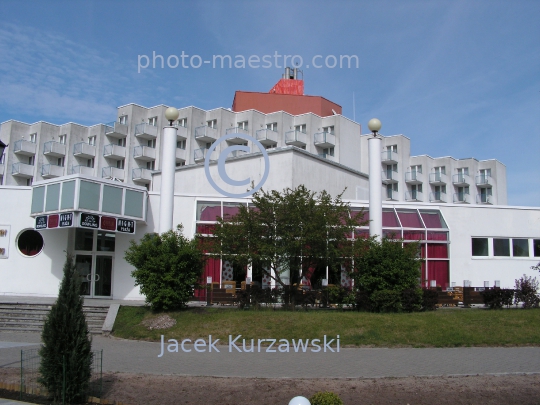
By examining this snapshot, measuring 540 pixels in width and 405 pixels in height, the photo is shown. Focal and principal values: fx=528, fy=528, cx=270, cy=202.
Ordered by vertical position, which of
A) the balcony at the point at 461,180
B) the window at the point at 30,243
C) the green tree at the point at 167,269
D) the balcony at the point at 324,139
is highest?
the balcony at the point at 324,139

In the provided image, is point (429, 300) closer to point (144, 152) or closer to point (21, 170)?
point (144, 152)

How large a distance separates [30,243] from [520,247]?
23776mm

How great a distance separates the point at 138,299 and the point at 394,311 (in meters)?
11.7

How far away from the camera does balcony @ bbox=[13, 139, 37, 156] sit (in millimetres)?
57156

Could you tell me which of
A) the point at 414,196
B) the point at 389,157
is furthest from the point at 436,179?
the point at 389,157

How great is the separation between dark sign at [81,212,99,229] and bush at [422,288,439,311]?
1304cm

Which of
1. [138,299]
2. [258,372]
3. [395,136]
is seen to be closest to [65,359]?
[258,372]

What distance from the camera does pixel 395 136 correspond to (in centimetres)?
→ 6638

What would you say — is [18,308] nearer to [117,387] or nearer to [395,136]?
[117,387]

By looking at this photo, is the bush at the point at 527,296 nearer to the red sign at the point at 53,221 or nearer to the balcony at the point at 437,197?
the red sign at the point at 53,221

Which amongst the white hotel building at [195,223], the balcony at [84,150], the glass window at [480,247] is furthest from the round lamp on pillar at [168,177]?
the balcony at [84,150]

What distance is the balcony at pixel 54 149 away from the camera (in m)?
56.8

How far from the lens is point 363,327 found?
15.7 metres

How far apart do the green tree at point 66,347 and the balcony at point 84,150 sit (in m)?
51.2
